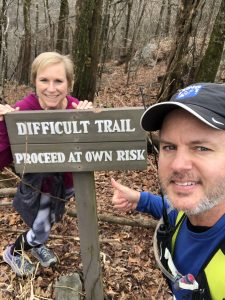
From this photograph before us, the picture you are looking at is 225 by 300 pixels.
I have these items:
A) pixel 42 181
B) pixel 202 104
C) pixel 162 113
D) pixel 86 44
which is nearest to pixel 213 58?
pixel 86 44

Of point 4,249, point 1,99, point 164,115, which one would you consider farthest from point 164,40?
point 164,115

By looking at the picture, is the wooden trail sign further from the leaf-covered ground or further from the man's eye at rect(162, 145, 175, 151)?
the leaf-covered ground

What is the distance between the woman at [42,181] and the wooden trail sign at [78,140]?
194 mm

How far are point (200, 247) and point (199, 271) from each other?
0.36 ft

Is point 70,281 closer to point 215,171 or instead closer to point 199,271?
point 199,271

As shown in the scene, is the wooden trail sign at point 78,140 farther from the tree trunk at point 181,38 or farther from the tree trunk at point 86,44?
the tree trunk at point 181,38

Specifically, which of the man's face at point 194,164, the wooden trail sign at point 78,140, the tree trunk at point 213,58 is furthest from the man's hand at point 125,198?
the tree trunk at point 213,58

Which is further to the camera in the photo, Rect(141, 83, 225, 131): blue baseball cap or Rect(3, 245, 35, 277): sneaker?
Rect(3, 245, 35, 277): sneaker

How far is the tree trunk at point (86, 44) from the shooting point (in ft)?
22.4

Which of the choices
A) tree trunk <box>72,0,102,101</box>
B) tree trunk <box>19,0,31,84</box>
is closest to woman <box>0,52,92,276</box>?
tree trunk <box>72,0,102,101</box>

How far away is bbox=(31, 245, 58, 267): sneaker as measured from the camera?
3.78m

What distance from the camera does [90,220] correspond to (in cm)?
295

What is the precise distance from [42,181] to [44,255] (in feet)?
3.43

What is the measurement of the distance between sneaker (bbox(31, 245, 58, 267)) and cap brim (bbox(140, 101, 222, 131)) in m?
2.49
